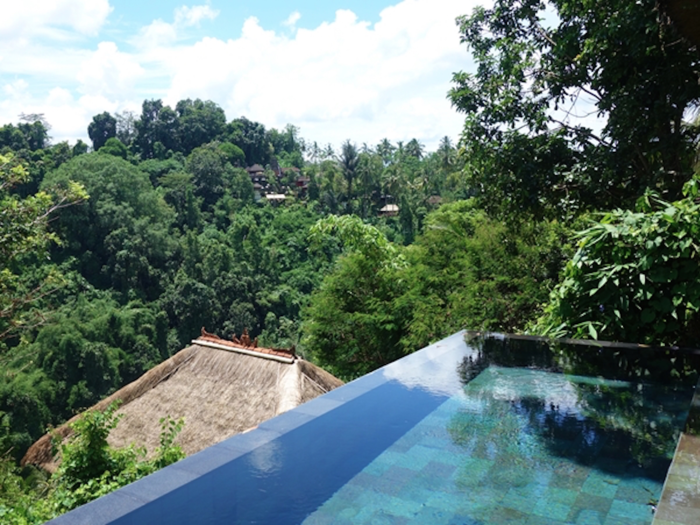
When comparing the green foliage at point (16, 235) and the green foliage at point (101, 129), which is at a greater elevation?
the green foliage at point (101, 129)

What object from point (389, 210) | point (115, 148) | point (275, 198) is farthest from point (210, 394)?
point (115, 148)

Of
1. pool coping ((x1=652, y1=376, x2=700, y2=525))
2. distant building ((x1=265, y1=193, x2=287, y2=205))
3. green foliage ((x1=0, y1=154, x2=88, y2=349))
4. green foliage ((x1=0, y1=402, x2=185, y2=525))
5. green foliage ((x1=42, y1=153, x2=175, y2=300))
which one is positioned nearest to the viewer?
pool coping ((x1=652, y1=376, x2=700, y2=525))

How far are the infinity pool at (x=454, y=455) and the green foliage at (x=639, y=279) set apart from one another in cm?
35

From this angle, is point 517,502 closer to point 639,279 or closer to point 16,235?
point 639,279

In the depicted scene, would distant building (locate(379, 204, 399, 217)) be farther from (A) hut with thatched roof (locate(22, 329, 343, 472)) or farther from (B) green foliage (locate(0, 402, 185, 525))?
(B) green foliage (locate(0, 402, 185, 525))

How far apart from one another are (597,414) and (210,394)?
6160 mm

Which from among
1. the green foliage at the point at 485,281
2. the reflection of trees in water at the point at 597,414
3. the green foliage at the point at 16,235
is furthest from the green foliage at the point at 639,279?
the green foliage at the point at 16,235

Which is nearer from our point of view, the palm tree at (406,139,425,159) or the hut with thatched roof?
the hut with thatched roof

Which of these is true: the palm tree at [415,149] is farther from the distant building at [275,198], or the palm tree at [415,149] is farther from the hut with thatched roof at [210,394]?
the hut with thatched roof at [210,394]

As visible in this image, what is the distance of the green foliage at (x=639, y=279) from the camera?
3121 mm

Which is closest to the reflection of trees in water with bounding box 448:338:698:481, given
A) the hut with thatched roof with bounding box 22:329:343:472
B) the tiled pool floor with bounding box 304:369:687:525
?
the tiled pool floor with bounding box 304:369:687:525

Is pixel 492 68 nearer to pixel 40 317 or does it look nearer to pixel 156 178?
pixel 40 317

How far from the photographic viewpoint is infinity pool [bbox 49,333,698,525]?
5.58ft

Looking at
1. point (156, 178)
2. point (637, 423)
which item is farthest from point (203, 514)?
point (156, 178)
